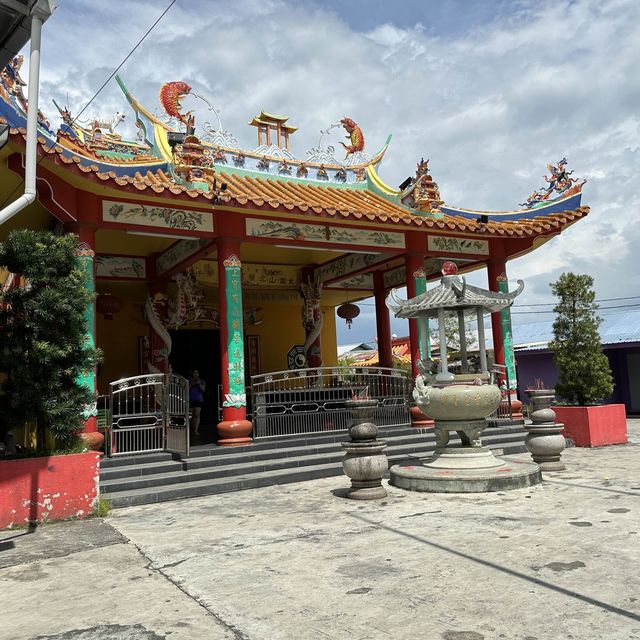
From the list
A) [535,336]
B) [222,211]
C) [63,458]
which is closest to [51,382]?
[63,458]

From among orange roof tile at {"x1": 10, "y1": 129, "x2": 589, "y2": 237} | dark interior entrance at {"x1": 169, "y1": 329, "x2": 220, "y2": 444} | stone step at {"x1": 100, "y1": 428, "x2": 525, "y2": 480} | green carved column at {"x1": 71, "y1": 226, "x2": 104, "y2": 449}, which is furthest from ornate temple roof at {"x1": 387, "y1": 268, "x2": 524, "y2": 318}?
dark interior entrance at {"x1": 169, "y1": 329, "x2": 220, "y2": 444}

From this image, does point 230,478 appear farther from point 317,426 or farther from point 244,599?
point 244,599

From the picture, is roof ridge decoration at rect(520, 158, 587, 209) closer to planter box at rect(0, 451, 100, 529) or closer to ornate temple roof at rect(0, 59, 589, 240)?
ornate temple roof at rect(0, 59, 589, 240)

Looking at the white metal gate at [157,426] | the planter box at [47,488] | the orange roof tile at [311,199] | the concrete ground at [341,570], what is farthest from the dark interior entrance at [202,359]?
the concrete ground at [341,570]

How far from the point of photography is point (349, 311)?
15.5 m

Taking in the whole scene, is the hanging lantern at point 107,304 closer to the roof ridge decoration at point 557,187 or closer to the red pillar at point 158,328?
the red pillar at point 158,328

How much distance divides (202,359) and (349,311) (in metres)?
4.06

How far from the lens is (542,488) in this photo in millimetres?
6691

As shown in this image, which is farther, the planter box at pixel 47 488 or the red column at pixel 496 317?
the red column at pixel 496 317

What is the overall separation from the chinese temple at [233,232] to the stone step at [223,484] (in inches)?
45.5

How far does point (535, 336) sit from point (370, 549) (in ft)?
65.9

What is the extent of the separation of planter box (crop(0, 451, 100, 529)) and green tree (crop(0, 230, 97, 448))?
0.32 meters

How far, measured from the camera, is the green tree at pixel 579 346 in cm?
1062

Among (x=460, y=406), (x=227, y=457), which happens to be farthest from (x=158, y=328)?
(x=460, y=406)
